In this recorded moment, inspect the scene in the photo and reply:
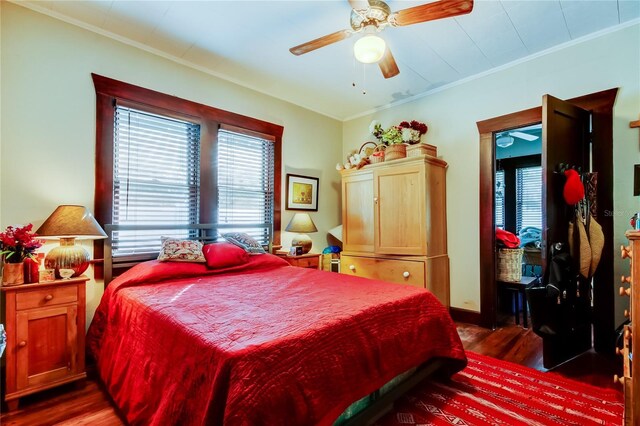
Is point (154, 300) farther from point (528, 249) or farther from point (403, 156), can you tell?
point (528, 249)

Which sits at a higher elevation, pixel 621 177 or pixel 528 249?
pixel 621 177

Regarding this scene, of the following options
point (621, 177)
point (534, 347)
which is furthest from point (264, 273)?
point (621, 177)

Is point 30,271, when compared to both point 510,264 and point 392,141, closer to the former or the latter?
point 392,141

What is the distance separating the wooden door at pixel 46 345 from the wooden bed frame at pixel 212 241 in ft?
1.70

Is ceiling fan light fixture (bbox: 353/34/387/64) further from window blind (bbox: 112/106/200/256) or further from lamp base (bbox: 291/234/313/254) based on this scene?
lamp base (bbox: 291/234/313/254)

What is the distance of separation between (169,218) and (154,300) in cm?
138

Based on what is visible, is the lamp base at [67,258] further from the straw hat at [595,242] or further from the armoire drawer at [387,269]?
the straw hat at [595,242]

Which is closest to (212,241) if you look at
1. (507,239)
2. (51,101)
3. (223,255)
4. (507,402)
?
(223,255)

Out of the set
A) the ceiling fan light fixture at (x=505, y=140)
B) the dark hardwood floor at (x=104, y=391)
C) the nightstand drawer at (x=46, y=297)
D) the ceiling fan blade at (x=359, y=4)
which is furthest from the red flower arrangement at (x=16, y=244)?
the ceiling fan light fixture at (x=505, y=140)

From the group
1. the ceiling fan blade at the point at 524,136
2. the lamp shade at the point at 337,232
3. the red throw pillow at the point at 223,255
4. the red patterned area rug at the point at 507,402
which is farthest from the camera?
the ceiling fan blade at the point at 524,136

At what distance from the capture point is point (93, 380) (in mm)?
2201

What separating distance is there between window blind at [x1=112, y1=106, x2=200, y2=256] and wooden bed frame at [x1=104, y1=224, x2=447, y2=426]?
75mm

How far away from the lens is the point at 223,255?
8.93 feet

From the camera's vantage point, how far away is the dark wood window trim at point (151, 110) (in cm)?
257
